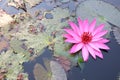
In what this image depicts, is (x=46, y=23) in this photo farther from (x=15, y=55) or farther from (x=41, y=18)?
(x=15, y=55)

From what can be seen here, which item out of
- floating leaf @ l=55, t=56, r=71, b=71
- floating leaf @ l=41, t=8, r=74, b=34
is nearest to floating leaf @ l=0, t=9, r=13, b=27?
floating leaf @ l=41, t=8, r=74, b=34

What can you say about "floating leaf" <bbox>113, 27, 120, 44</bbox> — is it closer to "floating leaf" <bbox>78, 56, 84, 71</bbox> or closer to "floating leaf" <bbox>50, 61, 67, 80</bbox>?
"floating leaf" <bbox>78, 56, 84, 71</bbox>

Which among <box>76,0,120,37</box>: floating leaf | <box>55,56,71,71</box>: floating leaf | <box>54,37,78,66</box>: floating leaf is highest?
<box>76,0,120,37</box>: floating leaf

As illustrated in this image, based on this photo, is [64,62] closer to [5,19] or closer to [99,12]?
[99,12]

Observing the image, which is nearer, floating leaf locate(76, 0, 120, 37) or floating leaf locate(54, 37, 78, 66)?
floating leaf locate(54, 37, 78, 66)

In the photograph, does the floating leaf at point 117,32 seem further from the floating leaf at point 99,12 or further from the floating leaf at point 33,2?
the floating leaf at point 33,2

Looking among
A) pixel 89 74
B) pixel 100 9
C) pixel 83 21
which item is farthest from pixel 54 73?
pixel 100 9
